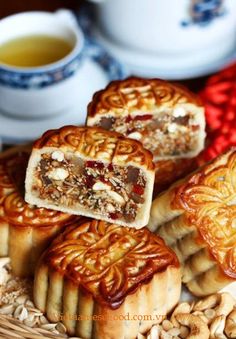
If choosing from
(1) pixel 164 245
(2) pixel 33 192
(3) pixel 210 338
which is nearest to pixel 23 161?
(2) pixel 33 192

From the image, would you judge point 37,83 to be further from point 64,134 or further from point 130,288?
point 130,288

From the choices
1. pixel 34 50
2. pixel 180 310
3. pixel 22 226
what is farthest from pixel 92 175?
pixel 34 50

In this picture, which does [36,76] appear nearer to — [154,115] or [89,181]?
[154,115]

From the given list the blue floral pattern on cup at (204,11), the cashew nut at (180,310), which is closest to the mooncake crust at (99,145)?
the cashew nut at (180,310)

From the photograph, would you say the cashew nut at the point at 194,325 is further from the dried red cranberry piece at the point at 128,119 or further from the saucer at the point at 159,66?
the saucer at the point at 159,66

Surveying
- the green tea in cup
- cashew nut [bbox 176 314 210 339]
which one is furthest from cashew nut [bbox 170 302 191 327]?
the green tea in cup

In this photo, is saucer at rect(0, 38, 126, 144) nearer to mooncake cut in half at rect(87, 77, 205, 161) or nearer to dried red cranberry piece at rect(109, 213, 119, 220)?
mooncake cut in half at rect(87, 77, 205, 161)
